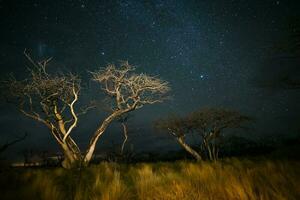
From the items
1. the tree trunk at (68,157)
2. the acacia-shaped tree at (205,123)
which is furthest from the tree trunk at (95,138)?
the acacia-shaped tree at (205,123)

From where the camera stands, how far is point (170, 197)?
4.90 m

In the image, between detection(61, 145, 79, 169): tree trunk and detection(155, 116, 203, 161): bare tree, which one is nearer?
detection(61, 145, 79, 169): tree trunk

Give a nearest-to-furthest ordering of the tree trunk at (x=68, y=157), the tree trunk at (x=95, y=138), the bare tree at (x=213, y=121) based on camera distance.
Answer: the tree trunk at (x=68, y=157), the tree trunk at (x=95, y=138), the bare tree at (x=213, y=121)

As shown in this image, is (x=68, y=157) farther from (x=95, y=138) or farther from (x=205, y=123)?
(x=205, y=123)

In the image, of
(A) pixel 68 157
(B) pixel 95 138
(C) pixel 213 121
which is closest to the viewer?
(A) pixel 68 157

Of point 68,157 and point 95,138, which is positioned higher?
point 95,138

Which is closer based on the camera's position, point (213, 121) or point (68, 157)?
point (68, 157)

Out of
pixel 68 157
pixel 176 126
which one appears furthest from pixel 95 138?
pixel 176 126

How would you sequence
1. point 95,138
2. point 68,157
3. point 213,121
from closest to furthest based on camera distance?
point 68,157
point 95,138
point 213,121

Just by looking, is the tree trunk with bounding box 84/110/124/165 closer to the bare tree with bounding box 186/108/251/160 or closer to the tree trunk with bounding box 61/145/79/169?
the tree trunk with bounding box 61/145/79/169

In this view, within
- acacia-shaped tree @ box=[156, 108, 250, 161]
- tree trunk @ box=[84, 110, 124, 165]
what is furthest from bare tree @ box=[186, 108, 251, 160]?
tree trunk @ box=[84, 110, 124, 165]

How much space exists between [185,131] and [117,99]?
633 inches

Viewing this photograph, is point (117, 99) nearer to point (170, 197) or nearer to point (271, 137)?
point (170, 197)

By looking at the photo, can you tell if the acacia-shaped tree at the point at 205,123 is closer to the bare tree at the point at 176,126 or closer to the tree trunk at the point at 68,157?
the bare tree at the point at 176,126
